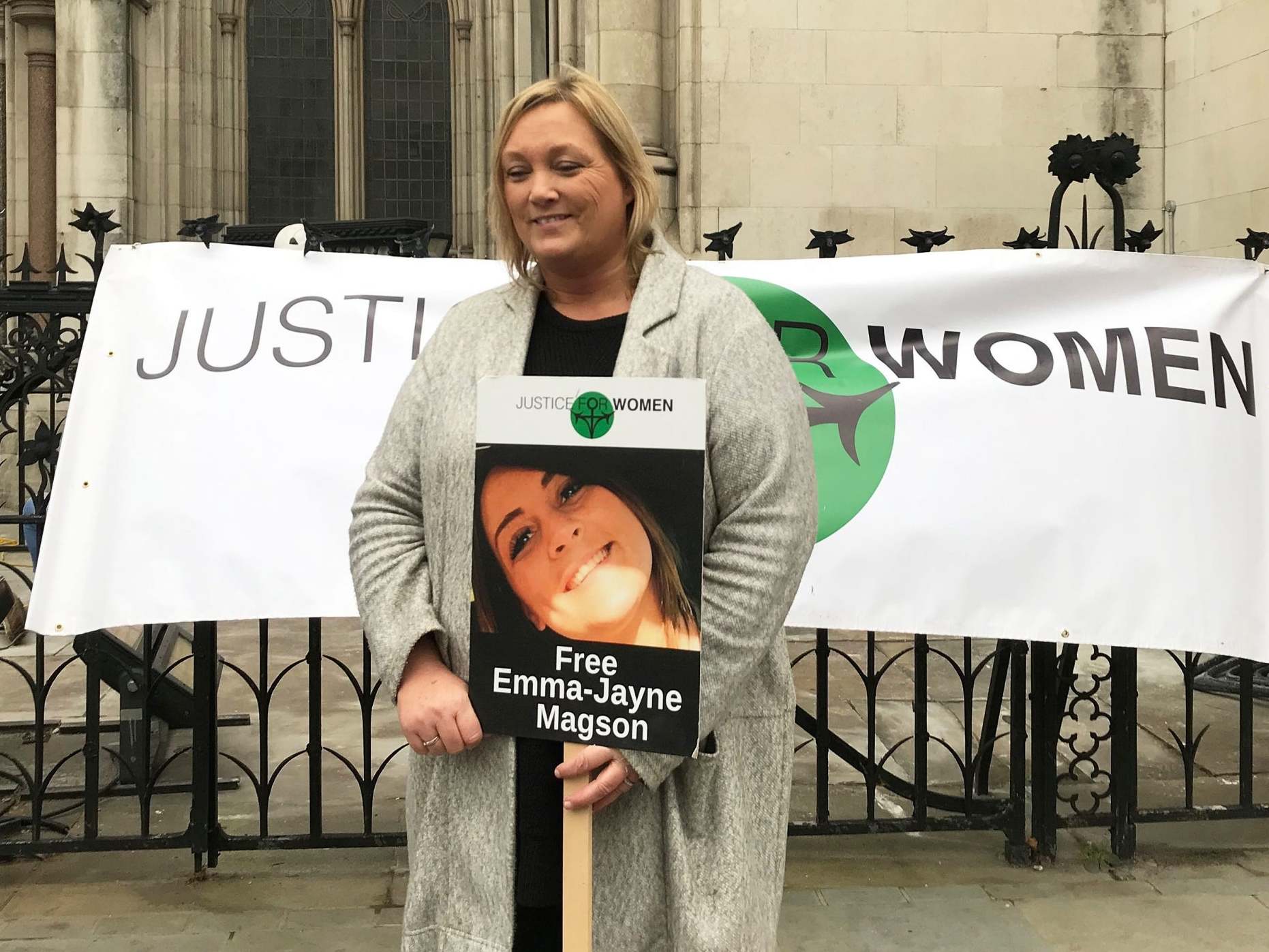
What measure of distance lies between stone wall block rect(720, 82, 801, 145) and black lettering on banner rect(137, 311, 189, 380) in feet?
17.1

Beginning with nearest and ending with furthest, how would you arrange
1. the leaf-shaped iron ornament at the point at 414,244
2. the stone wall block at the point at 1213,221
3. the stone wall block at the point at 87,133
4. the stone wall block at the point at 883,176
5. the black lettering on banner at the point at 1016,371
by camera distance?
the black lettering on banner at the point at 1016,371, the leaf-shaped iron ornament at the point at 414,244, the stone wall block at the point at 1213,221, the stone wall block at the point at 883,176, the stone wall block at the point at 87,133

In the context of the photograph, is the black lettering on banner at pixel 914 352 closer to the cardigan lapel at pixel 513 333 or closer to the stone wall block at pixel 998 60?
the cardigan lapel at pixel 513 333

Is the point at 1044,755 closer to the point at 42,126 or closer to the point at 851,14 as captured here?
the point at 851,14

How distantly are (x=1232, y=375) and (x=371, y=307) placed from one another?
2.87 metres

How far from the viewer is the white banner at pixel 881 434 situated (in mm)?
3930

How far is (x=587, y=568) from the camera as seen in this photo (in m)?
1.98

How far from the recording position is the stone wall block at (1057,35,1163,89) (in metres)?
8.64

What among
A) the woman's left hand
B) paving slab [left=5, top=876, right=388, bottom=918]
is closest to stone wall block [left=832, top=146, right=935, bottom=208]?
paving slab [left=5, top=876, right=388, bottom=918]

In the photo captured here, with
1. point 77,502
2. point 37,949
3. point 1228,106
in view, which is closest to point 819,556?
point 77,502

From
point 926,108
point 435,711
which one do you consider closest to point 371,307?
point 435,711

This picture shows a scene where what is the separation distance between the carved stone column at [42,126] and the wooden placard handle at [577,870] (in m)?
14.5

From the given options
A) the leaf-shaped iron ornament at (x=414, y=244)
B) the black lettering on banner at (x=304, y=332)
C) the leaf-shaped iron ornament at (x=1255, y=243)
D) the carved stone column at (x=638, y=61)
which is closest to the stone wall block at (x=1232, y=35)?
the carved stone column at (x=638, y=61)

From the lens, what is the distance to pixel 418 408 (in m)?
2.28

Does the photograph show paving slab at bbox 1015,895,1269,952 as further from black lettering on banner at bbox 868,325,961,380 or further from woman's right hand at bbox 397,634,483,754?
woman's right hand at bbox 397,634,483,754
